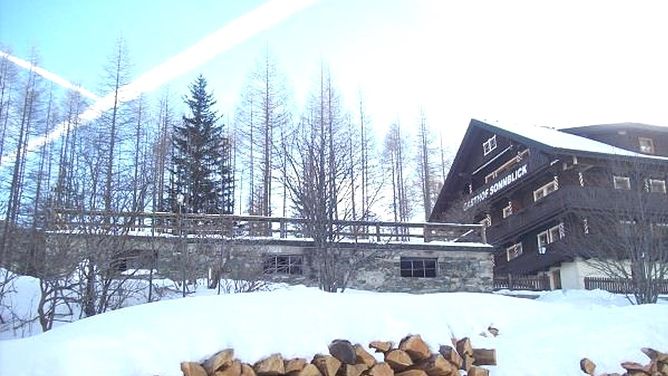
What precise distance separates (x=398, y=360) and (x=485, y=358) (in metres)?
1.23

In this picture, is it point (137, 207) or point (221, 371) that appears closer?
point (221, 371)

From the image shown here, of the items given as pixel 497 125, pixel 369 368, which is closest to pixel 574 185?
pixel 497 125

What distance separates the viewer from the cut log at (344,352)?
18.1ft

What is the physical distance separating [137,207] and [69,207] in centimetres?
127

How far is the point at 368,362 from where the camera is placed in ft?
18.5

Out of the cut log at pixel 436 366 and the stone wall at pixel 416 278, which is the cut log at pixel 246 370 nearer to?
the cut log at pixel 436 366

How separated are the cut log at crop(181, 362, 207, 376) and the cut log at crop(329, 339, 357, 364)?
4.17 ft

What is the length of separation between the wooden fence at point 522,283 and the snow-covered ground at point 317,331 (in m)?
15.4

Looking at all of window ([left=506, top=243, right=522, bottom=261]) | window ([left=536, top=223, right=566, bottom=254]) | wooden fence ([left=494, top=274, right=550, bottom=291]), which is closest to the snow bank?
wooden fence ([left=494, top=274, right=550, bottom=291])

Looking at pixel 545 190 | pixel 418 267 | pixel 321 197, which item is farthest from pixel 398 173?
pixel 321 197

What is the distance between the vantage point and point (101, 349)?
450 centimetres

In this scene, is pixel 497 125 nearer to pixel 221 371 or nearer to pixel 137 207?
pixel 137 207

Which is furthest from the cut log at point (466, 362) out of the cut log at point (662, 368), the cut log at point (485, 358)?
the cut log at point (662, 368)

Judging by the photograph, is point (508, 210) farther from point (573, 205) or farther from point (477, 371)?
point (477, 371)
